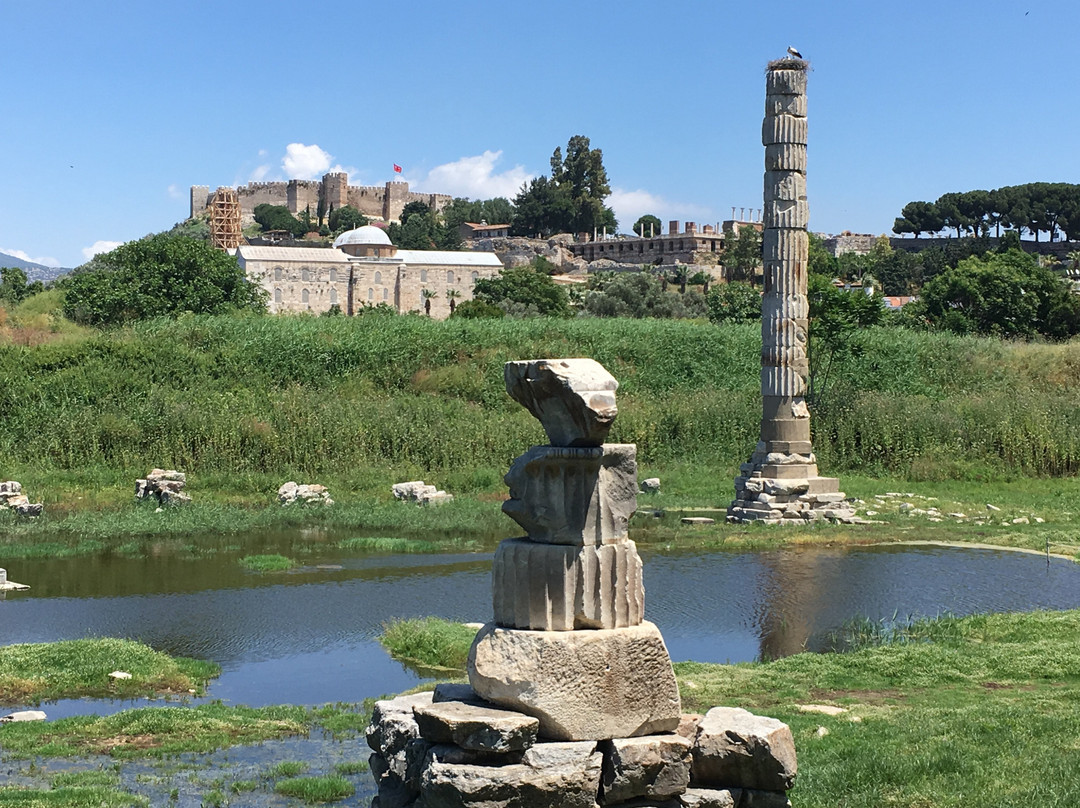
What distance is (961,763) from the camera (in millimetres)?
7285

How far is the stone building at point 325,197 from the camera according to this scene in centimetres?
11681

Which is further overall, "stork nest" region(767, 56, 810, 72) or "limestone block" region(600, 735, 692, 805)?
"stork nest" region(767, 56, 810, 72)

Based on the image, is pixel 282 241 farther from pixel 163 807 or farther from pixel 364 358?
pixel 163 807

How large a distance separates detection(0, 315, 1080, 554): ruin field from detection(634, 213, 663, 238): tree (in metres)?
82.5

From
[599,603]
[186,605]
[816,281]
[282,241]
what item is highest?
[282,241]

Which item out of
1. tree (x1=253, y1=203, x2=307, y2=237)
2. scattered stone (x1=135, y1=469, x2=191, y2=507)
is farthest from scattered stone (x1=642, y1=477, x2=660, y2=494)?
tree (x1=253, y1=203, x2=307, y2=237)

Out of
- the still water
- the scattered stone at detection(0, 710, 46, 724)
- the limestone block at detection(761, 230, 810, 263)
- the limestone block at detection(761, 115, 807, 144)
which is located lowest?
the still water

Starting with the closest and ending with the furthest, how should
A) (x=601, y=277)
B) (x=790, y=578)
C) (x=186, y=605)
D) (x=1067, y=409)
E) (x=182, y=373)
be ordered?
(x=186, y=605) → (x=790, y=578) → (x=1067, y=409) → (x=182, y=373) → (x=601, y=277)

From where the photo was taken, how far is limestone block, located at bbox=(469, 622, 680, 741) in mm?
6109

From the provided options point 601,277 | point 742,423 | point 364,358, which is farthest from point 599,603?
point 601,277

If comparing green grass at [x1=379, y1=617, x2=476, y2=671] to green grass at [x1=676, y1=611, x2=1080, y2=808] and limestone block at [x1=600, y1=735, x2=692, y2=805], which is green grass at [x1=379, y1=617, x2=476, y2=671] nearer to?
green grass at [x1=676, y1=611, x2=1080, y2=808]

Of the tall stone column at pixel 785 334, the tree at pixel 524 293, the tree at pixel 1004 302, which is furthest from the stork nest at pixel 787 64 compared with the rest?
the tree at pixel 524 293

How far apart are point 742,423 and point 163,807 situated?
67.9 feet

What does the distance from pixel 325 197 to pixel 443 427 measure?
9539 centimetres
